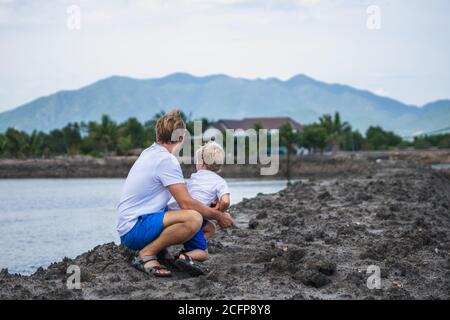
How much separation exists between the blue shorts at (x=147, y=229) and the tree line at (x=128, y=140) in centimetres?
8035

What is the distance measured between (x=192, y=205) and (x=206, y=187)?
1.58 feet

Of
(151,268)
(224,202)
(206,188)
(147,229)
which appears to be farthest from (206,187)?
(151,268)

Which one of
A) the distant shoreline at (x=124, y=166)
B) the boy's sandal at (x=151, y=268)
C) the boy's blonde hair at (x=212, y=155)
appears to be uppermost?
the boy's blonde hair at (x=212, y=155)

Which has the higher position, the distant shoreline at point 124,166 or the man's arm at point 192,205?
the man's arm at point 192,205

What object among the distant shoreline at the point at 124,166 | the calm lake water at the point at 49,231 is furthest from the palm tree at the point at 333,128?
the calm lake water at the point at 49,231

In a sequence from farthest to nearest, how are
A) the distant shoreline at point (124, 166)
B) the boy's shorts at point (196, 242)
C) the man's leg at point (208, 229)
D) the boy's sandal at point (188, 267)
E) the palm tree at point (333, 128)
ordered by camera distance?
the palm tree at point (333, 128)
the distant shoreline at point (124, 166)
the man's leg at point (208, 229)
the boy's shorts at point (196, 242)
the boy's sandal at point (188, 267)

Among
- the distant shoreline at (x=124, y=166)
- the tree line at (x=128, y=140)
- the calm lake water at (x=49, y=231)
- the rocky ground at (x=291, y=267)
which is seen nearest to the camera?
the rocky ground at (x=291, y=267)

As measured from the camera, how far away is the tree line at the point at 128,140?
97.6 meters

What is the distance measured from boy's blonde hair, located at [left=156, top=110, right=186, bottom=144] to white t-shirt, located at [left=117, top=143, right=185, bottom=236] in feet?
0.31

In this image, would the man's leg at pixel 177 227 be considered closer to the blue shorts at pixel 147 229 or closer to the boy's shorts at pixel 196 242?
the blue shorts at pixel 147 229

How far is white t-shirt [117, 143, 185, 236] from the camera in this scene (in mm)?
6598

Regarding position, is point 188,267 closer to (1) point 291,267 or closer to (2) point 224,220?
(2) point 224,220
